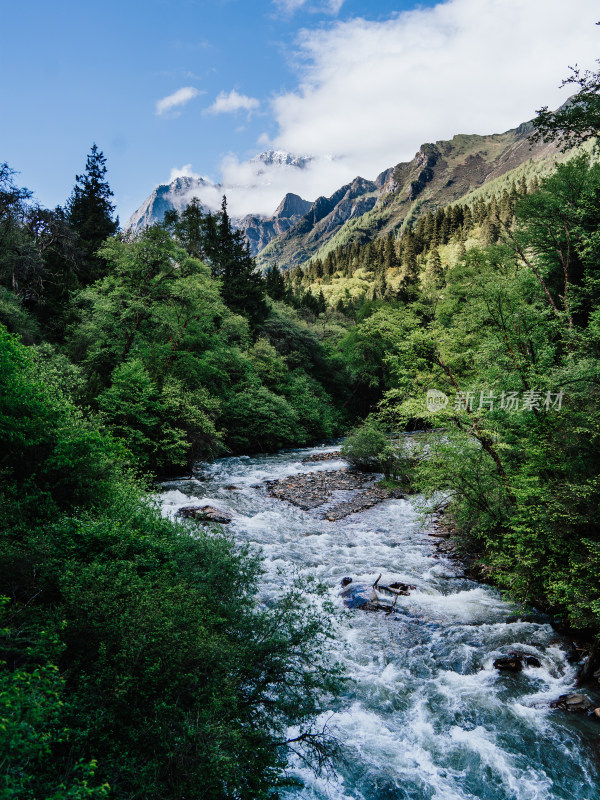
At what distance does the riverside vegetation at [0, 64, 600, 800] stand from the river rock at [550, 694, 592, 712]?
3.68 ft

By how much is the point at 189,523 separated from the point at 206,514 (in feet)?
19.6

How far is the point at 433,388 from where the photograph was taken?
10.7m

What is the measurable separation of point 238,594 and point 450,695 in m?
4.27

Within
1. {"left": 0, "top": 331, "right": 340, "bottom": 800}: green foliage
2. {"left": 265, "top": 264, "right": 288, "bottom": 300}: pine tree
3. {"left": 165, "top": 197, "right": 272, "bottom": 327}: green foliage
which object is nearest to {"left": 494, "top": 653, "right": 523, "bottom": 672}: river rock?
{"left": 0, "top": 331, "right": 340, "bottom": 800}: green foliage

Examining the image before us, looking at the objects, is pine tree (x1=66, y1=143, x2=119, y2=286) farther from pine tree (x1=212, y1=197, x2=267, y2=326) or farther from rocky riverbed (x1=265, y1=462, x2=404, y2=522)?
rocky riverbed (x1=265, y1=462, x2=404, y2=522)

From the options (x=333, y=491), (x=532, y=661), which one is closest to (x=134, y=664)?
(x=532, y=661)

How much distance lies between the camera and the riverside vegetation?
13.0 ft

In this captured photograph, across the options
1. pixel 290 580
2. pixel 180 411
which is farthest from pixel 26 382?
pixel 180 411

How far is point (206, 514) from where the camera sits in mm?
15117

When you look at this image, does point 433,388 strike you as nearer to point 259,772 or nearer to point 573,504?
point 573,504

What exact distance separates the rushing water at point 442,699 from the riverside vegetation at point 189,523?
0.76 metres

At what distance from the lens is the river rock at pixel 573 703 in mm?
6691

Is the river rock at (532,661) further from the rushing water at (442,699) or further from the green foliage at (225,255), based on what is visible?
the green foliage at (225,255)

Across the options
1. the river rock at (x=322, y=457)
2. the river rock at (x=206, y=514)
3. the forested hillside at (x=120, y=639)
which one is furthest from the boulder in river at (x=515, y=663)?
the river rock at (x=322, y=457)
